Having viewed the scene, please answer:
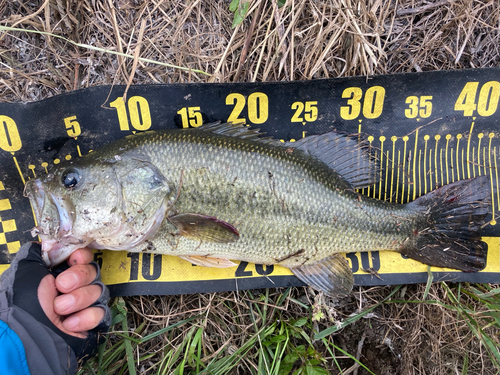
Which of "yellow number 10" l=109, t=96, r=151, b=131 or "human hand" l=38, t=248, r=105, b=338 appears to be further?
"yellow number 10" l=109, t=96, r=151, b=131

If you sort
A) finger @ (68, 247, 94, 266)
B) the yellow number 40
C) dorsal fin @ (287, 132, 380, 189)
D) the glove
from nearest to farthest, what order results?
the glove < finger @ (68, 247, 94, 266) < dorsal fin @ (287, 132, 380, 189) < the yellow number 40

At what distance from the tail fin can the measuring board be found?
0.40 ft

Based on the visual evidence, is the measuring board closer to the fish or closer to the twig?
the fish

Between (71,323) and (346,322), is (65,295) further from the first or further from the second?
(346,322)

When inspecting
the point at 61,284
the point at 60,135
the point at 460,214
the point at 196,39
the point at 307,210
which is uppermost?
the point at 196,39

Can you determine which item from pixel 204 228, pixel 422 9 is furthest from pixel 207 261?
pixel 422 9

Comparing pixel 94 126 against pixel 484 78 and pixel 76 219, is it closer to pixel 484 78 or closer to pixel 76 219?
pixel 76 219

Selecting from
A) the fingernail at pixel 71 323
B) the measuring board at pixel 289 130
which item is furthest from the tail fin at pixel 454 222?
the fingernail at pixel 71 323

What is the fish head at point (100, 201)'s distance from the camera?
6.50 feet

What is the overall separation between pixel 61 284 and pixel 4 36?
2.12 meters

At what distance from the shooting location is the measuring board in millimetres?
2414

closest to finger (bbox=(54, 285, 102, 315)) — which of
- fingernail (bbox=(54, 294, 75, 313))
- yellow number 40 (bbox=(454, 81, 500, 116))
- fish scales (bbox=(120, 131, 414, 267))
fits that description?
fingernail (bbox=(54, 294, 75, 313))

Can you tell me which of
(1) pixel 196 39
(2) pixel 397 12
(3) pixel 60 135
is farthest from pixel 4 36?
(2) pixel 397 12

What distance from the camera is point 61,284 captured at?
212cm
